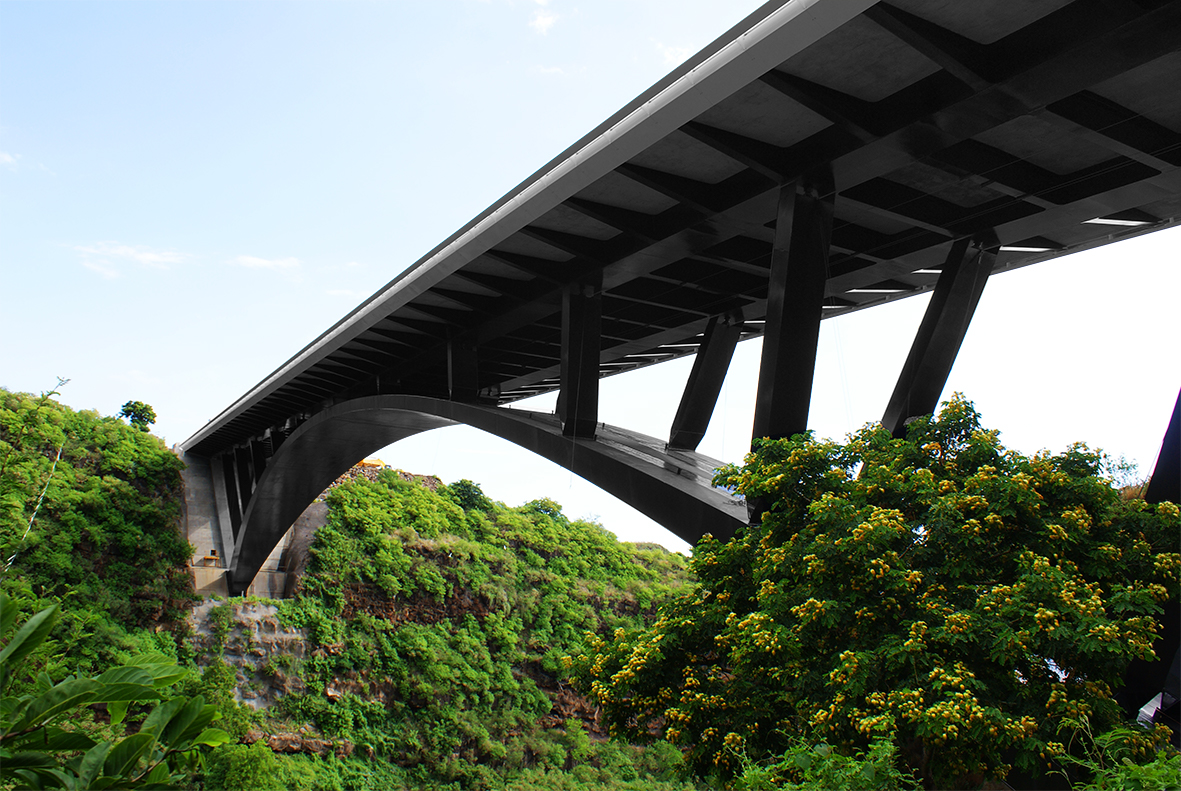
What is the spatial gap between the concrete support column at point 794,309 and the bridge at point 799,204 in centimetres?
3

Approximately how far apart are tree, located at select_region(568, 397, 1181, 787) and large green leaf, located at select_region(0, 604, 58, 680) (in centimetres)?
548

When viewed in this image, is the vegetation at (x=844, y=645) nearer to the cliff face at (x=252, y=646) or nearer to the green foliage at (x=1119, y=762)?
the green foliage at (x=1119, y=762)

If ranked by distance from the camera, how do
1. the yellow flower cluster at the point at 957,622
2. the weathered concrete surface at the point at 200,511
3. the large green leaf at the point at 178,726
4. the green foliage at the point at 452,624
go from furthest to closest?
the weathered concrete surface at the point at 200,511
the green foliage at the point at 452,624
the yellow flower cluster at the point at 957,622
the large green leaf at the point at 178,726

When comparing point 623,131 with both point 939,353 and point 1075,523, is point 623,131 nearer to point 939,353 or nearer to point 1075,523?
point 939,353


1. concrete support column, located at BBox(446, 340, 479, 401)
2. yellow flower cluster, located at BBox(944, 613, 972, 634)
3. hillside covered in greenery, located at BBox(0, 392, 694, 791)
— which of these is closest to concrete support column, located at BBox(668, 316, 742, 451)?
concrete support column, located at BBox(446, 340, 479, 401)

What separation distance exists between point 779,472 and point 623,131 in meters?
4.04

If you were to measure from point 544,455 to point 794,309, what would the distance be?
516cm

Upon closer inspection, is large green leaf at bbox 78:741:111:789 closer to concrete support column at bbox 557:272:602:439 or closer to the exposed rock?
concrete support column at bbox 557:272:602:439

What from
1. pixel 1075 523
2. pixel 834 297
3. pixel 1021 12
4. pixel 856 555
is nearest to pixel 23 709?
pixel 856 555

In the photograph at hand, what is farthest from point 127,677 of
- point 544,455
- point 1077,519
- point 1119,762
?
point 544,455

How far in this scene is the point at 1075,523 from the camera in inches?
255

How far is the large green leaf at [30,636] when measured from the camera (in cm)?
190

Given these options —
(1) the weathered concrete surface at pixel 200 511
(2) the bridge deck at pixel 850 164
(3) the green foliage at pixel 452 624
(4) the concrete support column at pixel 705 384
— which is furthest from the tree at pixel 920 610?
(1) the weathered concrete surface at pixel 200 511

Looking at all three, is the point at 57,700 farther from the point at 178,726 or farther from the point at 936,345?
the point at 936,345
